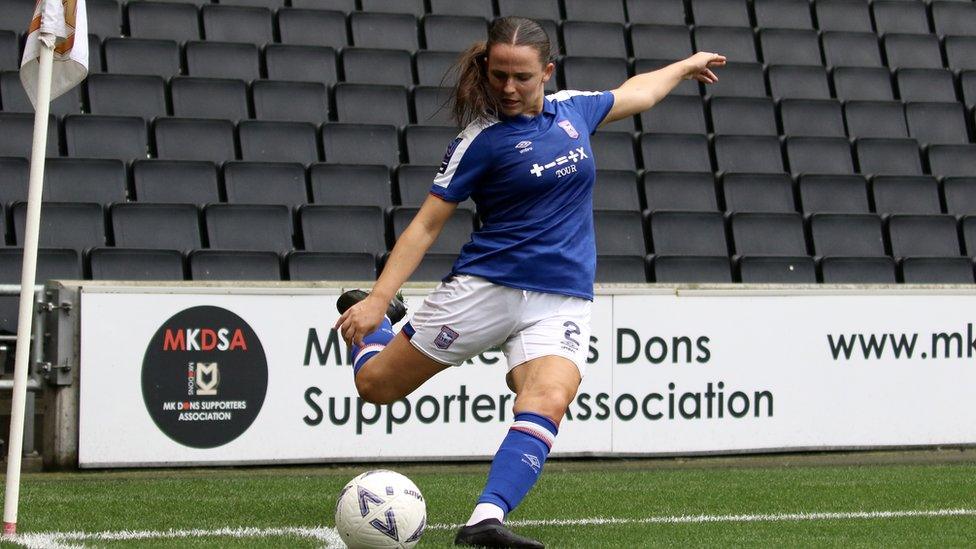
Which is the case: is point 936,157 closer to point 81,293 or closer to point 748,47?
point 748,47

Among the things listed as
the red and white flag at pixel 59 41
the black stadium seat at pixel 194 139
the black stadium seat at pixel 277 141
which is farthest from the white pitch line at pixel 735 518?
the black stadium seat at pixel 194 139

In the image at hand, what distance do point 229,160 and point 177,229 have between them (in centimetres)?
94

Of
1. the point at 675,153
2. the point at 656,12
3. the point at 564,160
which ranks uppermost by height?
the point at 656,12

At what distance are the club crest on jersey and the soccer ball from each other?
4.39 ft

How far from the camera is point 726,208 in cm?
1132

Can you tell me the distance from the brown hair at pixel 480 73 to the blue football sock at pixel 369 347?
900 millimetres

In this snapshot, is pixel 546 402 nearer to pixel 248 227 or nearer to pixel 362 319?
pixel 362 319

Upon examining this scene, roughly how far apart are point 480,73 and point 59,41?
1536mm

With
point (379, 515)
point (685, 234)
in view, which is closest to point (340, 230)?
point (685, 234)

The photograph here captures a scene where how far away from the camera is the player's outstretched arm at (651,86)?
5.07m

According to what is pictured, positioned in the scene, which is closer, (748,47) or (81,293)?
(81,293)

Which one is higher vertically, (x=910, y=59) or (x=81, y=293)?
(x=910, y=59)

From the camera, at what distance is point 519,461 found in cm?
441

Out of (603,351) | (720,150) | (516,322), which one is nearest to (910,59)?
(720,150)
